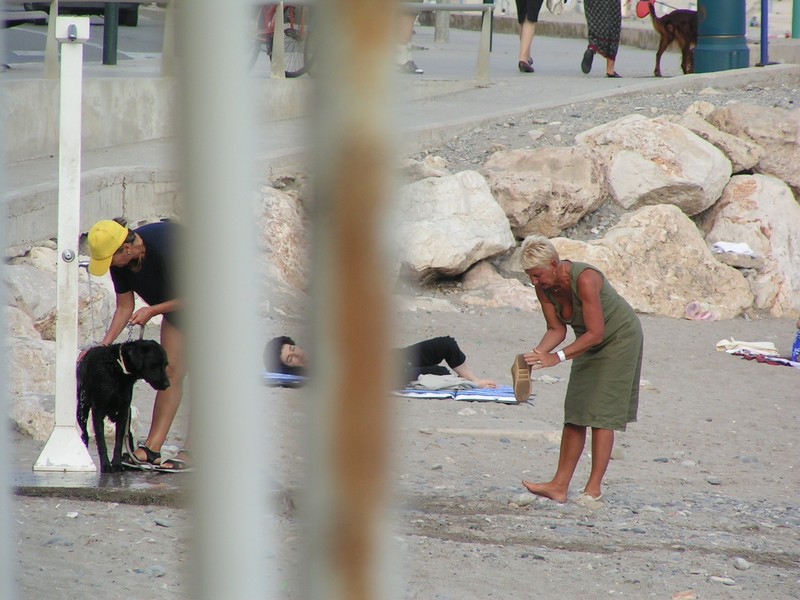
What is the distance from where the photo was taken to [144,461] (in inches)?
214

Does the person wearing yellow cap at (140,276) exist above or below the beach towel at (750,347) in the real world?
above

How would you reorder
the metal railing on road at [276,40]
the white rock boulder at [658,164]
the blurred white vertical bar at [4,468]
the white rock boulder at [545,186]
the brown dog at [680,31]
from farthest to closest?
the brown dog at [680,31] < the white rock boulder at [658,164] < the white rock boulder at [545,186] < the metal railing on road at [276,40] < the blurred white vertical bar at [4,468]

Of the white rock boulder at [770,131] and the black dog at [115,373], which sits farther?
the white rock boulder at [770,131]

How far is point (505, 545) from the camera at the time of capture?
15.7 ft

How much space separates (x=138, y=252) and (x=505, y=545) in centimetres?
230

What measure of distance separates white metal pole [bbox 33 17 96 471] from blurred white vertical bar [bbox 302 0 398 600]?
4.22 metres

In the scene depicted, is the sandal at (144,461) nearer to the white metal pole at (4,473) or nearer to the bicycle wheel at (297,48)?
the bicycle wheel at (297,48)

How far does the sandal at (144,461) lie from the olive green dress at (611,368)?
215 cm

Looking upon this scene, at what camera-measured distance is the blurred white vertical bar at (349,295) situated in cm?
74

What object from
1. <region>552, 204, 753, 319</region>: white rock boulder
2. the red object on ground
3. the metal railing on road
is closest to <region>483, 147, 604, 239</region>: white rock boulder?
<region>552, 204, 753, 319</region>: white rock boulder

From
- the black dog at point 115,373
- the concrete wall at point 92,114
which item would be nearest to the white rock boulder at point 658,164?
the concrete wall at point 92,114

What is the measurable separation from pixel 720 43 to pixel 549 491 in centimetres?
Result: 1105

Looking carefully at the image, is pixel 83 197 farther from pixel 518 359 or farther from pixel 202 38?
pixel 202 38

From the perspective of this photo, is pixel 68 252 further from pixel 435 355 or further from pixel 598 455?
pixel 435 355
